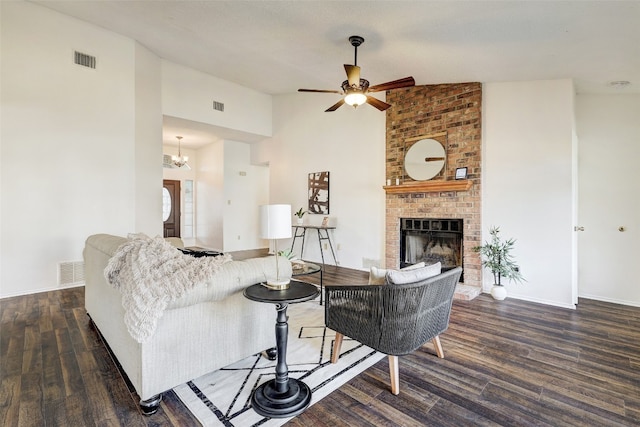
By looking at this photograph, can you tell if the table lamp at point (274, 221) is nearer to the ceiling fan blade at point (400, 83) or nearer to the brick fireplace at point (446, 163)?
the ceiling fan blade at point (400, 83)

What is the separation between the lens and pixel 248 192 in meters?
8.29

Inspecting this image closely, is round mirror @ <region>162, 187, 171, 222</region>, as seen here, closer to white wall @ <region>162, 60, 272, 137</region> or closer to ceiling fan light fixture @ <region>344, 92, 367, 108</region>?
white wall @ <region>162, 60, 272, 137</region>

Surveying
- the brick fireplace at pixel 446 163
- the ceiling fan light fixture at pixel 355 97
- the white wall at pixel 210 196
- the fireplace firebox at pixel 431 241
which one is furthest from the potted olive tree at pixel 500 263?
the white wall at pixel 210 196

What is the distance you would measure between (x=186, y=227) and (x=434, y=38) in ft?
27.0

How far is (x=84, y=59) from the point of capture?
4.38m

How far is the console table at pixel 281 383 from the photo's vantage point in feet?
5.70

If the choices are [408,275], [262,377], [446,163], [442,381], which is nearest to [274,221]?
[408,275]

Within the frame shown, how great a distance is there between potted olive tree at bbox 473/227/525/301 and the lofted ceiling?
213 cm

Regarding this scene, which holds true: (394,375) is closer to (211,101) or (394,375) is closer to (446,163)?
(446,163)

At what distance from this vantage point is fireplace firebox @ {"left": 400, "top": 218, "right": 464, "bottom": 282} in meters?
4.56

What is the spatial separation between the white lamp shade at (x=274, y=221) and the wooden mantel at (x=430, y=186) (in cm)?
324

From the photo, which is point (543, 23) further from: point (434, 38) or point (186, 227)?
point (186, 227)

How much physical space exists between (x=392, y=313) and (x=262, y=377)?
102 centimetres

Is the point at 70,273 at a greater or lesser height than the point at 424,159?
lesser
